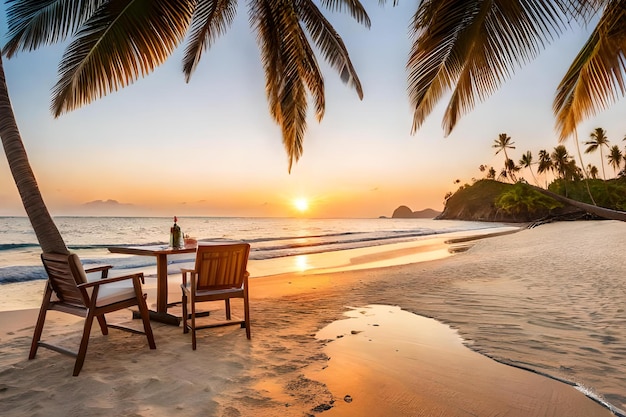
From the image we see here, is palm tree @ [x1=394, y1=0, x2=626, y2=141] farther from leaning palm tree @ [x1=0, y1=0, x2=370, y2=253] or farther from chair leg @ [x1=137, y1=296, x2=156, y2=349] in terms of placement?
leaning palm tree @ [x1=0, y1=0, x2=370, y2=253]

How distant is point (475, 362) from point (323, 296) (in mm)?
3385

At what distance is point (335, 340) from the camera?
12.1ft

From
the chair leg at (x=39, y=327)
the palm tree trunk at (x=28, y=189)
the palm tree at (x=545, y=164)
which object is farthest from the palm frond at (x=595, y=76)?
the palm tree at (x=545, y=164)

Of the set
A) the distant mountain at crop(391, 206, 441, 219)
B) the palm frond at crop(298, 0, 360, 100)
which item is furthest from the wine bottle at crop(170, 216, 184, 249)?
the distant mountain at crop(391, 206, 441, 219)

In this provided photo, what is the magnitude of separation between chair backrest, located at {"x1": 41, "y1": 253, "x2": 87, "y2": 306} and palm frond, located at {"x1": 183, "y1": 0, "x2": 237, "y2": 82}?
255 inches

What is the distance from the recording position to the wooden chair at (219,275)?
3.67 metres

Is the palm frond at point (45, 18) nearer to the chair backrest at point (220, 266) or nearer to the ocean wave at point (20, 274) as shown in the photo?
the chair backrest at point (220, 266)

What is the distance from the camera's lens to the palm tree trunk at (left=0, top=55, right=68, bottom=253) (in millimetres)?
4062

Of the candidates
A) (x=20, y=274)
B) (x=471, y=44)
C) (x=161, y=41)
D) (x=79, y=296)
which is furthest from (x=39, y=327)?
(x=20, y=274)

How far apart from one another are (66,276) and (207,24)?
6.65m

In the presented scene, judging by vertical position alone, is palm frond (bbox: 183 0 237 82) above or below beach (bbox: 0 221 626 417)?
above

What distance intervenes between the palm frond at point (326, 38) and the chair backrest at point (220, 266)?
19.9ft

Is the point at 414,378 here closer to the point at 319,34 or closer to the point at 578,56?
the point at 578,56

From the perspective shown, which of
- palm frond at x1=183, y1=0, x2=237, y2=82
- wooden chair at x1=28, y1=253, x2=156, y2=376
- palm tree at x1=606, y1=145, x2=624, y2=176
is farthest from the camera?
palm tree at x1=606, y1=145, x2=624, y2=176
